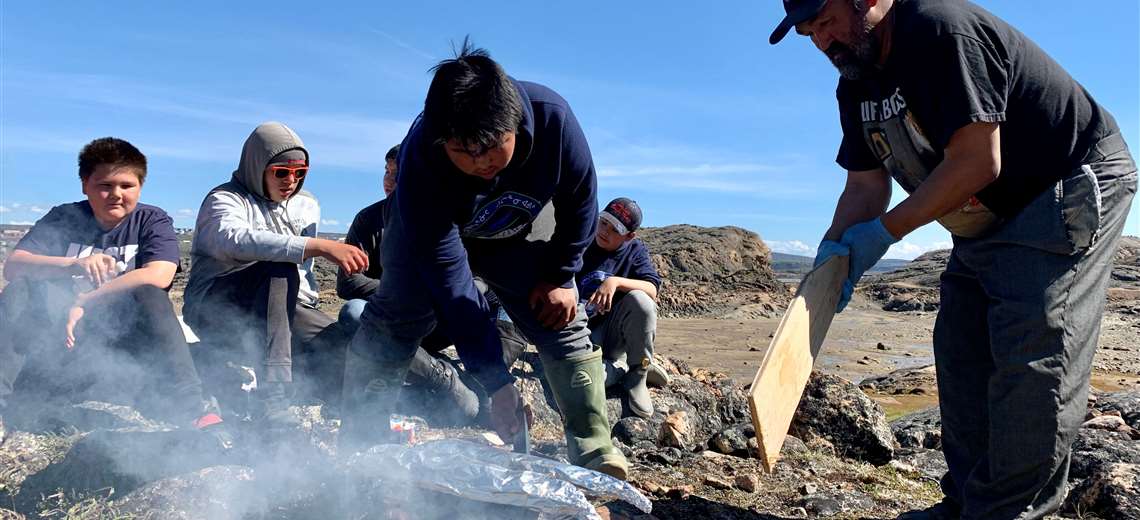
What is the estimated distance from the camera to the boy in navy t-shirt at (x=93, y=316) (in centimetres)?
320

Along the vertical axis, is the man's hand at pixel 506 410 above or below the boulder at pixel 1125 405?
above

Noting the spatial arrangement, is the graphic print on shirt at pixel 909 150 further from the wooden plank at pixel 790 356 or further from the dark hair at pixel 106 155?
the dark hair at pixel 106 155

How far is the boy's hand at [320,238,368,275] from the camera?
3.51m

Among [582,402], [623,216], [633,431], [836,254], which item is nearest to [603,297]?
[623,216]

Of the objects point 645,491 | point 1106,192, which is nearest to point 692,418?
point 645,491

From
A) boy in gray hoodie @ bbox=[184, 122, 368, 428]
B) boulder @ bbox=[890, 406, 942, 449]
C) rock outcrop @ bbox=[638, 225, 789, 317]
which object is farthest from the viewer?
rock outcrop @ bbox=[638, 225, 789, 317]

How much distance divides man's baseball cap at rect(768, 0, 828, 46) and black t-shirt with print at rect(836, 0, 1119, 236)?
23 cm

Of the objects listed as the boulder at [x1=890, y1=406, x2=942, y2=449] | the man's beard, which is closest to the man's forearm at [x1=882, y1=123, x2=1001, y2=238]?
the man's beard

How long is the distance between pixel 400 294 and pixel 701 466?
1.51m

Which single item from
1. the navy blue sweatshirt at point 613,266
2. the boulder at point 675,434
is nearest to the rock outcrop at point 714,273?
the navy blue sweatshirt at point 613,266

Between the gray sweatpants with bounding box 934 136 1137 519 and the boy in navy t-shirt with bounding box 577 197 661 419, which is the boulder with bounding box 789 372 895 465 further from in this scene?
the gray sweatpants with bounding box 934 136 1137 519

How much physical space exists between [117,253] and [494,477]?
2.32 m

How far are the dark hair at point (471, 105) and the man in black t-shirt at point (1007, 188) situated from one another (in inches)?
Answer: 33.3

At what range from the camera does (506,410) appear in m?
2.62
